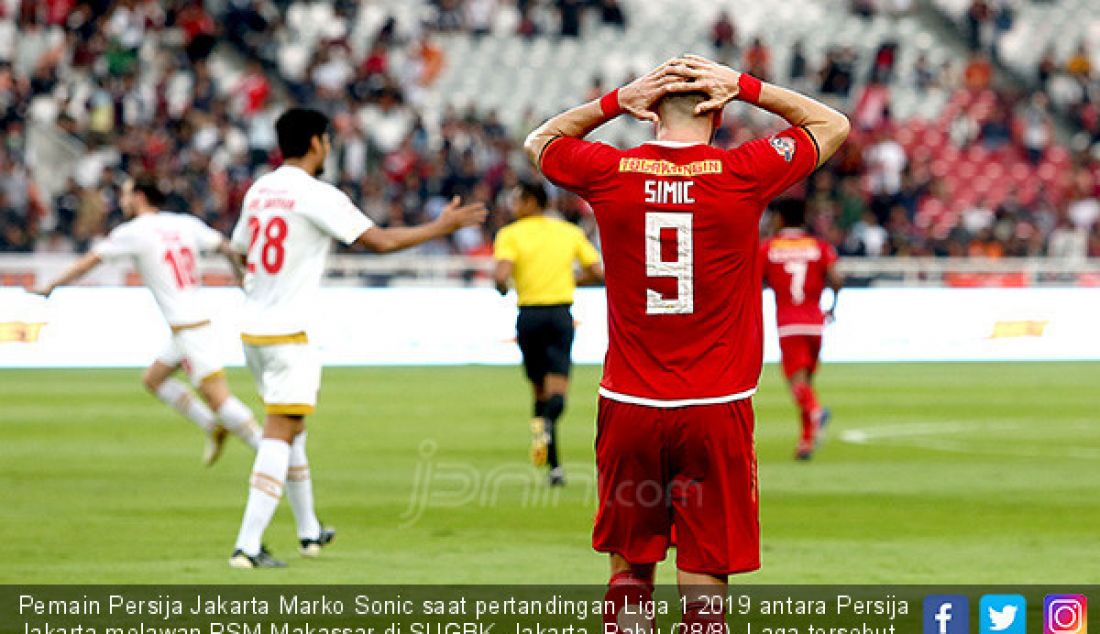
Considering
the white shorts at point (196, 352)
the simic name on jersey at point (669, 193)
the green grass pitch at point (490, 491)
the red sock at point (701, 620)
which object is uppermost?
the simic name on jersey at point (669, 193)

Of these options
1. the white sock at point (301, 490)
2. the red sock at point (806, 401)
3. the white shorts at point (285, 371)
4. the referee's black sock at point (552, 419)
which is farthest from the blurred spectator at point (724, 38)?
the white shorts at point (285, 371)

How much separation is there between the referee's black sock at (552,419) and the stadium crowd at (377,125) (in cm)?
1644

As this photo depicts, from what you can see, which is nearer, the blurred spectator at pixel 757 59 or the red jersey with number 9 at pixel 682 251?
the red jersey with number 9 at pixel 682 251

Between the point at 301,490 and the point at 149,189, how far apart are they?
4.53m

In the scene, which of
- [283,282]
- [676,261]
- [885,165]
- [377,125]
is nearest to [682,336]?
[676,261]

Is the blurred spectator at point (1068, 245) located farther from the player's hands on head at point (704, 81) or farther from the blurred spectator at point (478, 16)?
the player's hands on head at point (704, 81)

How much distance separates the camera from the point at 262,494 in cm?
1092

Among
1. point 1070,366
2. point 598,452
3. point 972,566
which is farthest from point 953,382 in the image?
point 598,452

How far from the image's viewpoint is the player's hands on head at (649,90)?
6.72 meters

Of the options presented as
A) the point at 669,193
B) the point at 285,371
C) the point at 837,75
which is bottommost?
the point at 837,75

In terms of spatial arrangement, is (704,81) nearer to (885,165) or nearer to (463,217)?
(463,217)

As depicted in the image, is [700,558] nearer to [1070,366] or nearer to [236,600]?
[236,600]

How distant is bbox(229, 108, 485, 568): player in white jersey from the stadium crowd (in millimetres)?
19975

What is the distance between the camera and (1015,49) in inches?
1693
